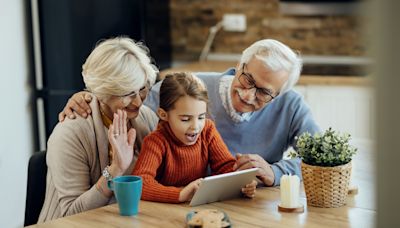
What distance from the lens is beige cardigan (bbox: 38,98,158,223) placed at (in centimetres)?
178

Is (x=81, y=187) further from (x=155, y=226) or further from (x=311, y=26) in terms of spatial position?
(x=311, y=26)

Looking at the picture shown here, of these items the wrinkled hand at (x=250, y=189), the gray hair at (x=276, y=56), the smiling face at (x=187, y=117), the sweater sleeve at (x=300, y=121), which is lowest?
the wrinkled hand at (x=250, y=189)

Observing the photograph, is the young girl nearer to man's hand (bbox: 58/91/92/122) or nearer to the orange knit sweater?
the orange knit sweater

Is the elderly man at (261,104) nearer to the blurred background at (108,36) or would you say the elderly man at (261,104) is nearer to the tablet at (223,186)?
the tablet at (223,186)

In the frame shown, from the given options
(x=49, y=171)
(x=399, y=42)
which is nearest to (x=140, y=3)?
(x=49, y=171)

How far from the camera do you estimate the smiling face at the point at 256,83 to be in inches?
80.4

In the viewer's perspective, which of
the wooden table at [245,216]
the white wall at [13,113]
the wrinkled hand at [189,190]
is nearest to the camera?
the wooden table at [245,216]

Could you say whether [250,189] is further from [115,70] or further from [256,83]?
[115,70]

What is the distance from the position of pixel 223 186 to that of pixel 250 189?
100 millimetres

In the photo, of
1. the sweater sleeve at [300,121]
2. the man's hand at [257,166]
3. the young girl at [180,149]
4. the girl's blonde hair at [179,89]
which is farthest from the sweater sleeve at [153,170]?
the sweater sleeve at [300,121]

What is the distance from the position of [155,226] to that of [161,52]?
2517 mm

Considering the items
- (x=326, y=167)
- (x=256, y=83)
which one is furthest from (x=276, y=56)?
(x=326, y=167)

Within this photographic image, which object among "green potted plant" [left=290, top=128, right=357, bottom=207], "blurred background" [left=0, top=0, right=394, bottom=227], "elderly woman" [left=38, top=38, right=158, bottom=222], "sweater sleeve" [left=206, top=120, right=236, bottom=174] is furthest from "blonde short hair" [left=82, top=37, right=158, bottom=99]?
"blurred background" [left=0, top=0, right=394, bottom=227]

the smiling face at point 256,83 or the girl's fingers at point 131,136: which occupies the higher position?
the smiling face at point 256,83
